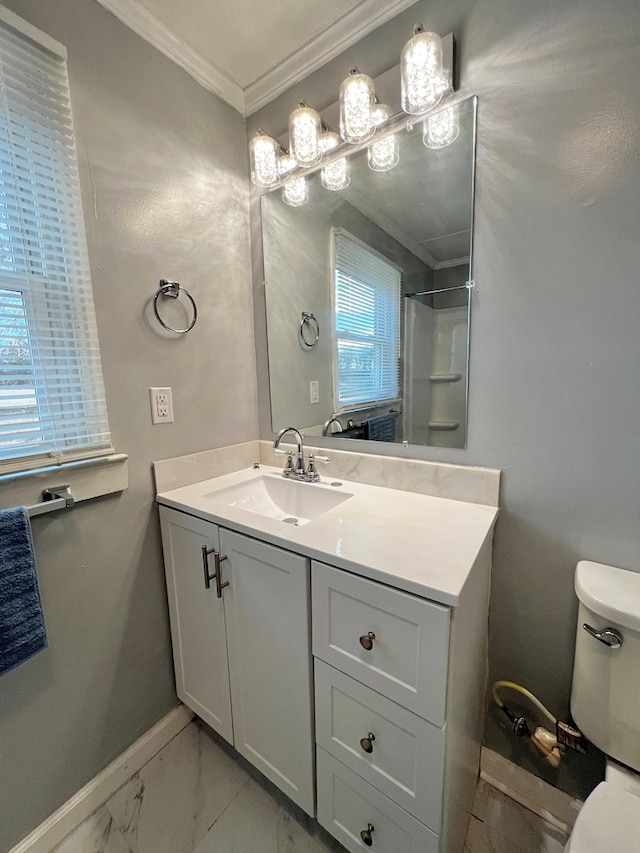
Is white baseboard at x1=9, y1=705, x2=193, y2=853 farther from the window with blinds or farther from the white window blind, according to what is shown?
the white window blind

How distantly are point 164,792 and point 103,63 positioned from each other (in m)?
2.31

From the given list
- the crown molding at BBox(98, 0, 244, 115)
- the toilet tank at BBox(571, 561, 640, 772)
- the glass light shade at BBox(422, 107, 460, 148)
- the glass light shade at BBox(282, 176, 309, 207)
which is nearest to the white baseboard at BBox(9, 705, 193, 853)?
the toilet tank at BBox(571, 561, 640, 772)

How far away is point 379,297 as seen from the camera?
1.29 meters

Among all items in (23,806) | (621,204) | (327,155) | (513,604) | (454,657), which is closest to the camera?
(454,657)

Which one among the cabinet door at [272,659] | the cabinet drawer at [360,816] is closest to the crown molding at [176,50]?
the cabinet door at [272,659]

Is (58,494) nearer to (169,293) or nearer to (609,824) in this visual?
(169,293)

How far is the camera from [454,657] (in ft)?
2.27

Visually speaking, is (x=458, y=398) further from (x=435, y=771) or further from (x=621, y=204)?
(x=435, y=771)

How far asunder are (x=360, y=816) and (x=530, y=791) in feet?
2.14

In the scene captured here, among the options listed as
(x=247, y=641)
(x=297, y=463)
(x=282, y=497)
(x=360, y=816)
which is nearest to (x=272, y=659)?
(x=247, y=641)

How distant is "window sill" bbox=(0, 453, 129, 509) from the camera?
902mm

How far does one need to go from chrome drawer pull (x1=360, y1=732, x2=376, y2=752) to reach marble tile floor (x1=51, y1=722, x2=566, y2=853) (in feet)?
1.66

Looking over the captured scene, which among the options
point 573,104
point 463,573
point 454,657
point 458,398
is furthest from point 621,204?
point 454,657

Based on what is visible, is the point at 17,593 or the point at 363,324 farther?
the point at 363,324
